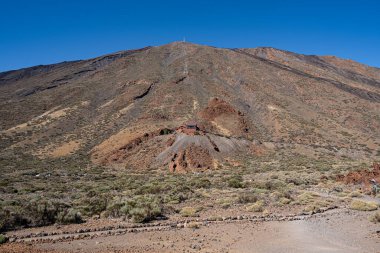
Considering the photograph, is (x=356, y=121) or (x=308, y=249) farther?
(x=356, y=121)

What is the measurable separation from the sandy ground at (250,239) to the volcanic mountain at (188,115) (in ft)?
99.1

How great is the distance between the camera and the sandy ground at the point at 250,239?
44.3ft

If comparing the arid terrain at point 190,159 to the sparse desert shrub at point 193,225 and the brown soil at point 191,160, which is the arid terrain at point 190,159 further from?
the brown soil at point 191,160

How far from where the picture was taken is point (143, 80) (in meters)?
93.4

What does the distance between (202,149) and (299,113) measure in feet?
116

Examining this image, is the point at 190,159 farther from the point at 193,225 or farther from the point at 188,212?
the point at 193,225

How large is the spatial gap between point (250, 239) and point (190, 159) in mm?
33333

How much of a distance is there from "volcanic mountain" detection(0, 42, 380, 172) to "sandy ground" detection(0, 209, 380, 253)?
30191mm

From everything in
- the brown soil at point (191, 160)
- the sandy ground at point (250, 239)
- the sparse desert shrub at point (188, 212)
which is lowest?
the sandy ground at point (250, 239)

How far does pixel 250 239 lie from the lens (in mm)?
14836

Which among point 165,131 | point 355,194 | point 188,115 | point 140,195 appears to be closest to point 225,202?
point 140,195

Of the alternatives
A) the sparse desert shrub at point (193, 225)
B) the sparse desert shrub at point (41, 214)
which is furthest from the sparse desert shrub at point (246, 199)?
the sparse desert shrub at point (41, 214)

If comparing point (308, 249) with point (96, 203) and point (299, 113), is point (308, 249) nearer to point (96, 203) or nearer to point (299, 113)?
point (96, 203)

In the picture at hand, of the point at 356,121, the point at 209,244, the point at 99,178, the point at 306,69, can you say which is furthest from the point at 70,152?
the point at 306,69
